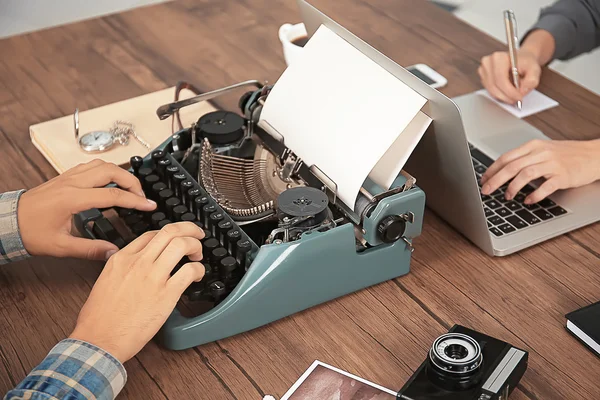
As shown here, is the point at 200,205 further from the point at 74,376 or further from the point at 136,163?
the point at 74,376

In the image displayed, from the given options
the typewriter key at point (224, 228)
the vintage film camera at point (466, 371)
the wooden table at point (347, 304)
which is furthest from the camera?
the typewriter key at point (224, 228)

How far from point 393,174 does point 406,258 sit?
0.16m

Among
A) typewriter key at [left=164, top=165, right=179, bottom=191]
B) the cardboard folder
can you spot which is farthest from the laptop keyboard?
the cardboard folder

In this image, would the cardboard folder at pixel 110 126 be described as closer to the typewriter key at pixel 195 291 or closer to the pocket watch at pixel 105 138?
the pocket watch at pixel 105 138

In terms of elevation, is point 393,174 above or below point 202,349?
above

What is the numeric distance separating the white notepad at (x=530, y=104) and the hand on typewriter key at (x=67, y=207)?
0.92 meters

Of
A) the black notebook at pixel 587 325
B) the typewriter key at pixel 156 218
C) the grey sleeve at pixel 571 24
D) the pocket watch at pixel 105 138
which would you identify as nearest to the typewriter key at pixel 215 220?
the typewriter key at pixel 156 218

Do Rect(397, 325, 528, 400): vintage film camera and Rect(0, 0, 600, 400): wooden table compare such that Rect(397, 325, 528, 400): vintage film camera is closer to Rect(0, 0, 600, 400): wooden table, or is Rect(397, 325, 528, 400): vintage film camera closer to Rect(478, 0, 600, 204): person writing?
Rect(0, 0, 600, 400): wooden table

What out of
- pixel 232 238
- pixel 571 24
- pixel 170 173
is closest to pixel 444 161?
pixel 232 238

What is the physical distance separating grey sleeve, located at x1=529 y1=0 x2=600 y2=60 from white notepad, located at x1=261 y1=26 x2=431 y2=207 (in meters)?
0.96

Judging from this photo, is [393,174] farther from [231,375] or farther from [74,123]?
[74,123]

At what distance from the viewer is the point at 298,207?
1.24 metres

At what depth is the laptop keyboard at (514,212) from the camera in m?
1.45

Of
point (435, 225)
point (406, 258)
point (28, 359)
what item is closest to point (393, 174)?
point (406, 258)
